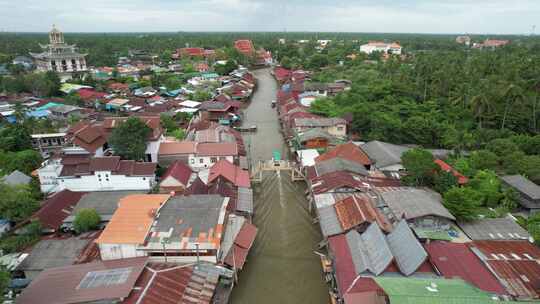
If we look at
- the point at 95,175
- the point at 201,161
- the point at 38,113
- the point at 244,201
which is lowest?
the point at 244,201

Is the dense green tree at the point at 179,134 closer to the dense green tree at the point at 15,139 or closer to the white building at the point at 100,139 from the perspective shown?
the white building at the point at 100,139

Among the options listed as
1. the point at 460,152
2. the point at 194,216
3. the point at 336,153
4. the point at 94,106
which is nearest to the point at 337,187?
the point at 336,153

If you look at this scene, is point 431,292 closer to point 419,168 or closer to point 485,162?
point 419,168

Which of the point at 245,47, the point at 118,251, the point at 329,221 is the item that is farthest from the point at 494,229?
the point at 245,47

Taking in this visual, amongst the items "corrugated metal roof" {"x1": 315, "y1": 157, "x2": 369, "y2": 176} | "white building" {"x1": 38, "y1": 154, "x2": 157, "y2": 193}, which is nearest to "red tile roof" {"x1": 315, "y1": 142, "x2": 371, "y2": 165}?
"corrugated metal roof" {"x1": 315, "y1": 157, "x2": 369, "y2": 176}

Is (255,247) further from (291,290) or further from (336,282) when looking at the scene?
(336,282)

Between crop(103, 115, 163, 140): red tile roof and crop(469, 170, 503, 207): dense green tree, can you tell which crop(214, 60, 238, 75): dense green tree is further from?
crop(469, 170, 503, 207): dense green tree
